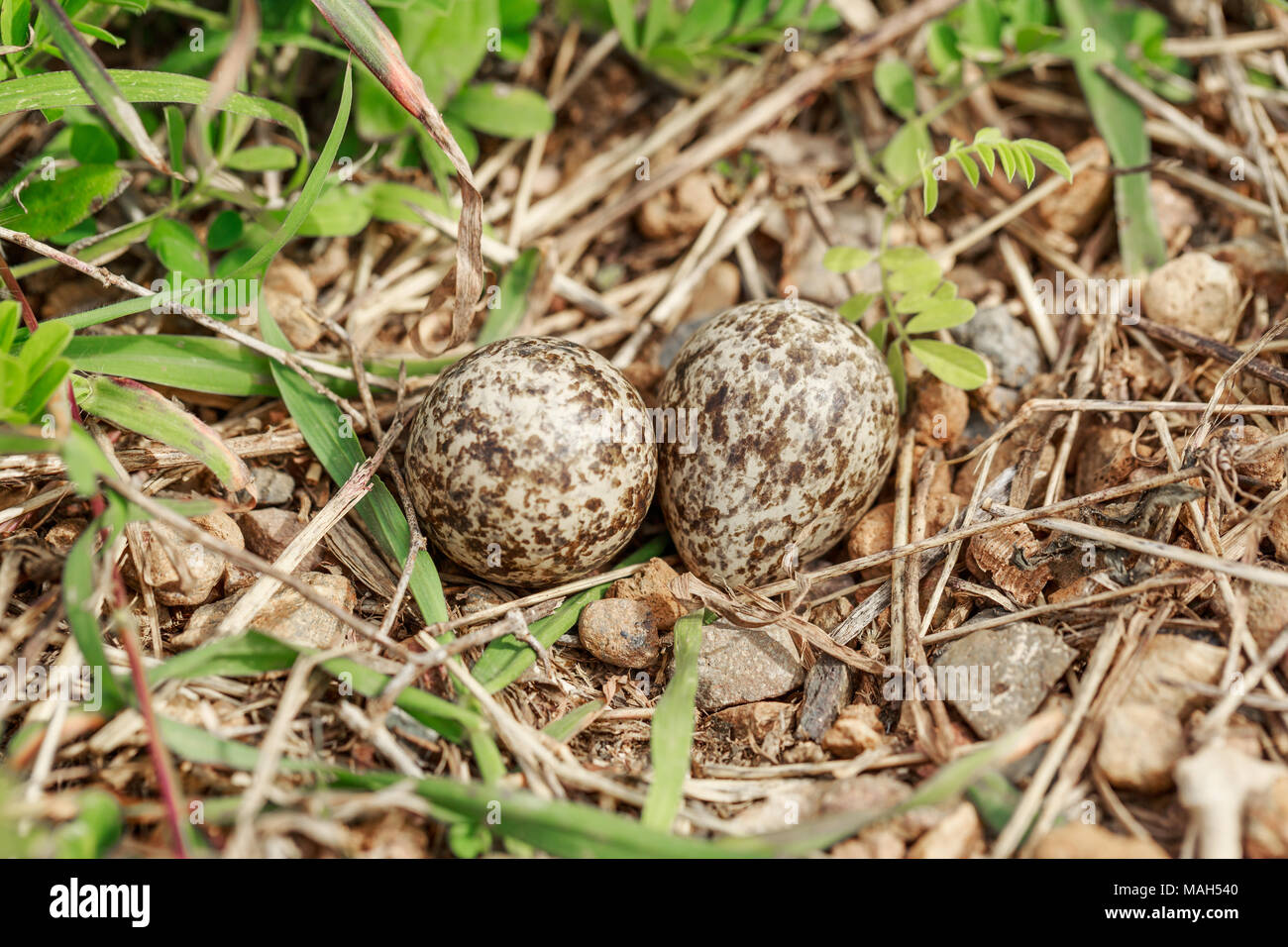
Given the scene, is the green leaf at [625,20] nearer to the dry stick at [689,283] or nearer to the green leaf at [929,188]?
the dry stick at [689,283]

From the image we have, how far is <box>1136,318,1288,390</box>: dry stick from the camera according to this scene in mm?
2498

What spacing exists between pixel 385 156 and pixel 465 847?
2214mm

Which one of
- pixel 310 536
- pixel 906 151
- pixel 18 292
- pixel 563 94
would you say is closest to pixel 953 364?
pixel 906 151

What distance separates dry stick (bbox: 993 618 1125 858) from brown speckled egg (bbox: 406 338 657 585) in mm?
1121

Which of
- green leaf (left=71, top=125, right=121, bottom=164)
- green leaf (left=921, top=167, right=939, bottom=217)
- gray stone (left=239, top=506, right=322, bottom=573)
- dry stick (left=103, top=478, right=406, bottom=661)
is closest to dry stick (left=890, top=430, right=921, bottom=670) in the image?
green leaf (left=921, top=167, right=939, bottom=217)

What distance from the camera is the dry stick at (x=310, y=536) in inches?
84.2

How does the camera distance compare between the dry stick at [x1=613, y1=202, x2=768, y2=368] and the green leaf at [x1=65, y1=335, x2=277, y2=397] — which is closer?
the green leaf at [x1=65, y1=335, x2=277, y2=397]

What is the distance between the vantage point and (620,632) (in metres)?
2.37

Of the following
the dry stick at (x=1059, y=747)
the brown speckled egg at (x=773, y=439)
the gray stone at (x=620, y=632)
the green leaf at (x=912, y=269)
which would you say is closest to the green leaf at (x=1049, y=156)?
the green leaf at (x=912, y=269)

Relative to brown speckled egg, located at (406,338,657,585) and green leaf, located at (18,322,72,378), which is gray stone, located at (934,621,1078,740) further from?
green leaf, located at (18,322,72,378)

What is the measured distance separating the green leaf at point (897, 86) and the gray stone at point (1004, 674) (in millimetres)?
1871

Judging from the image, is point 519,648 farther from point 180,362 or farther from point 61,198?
point 61,198

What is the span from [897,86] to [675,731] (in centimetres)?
234
